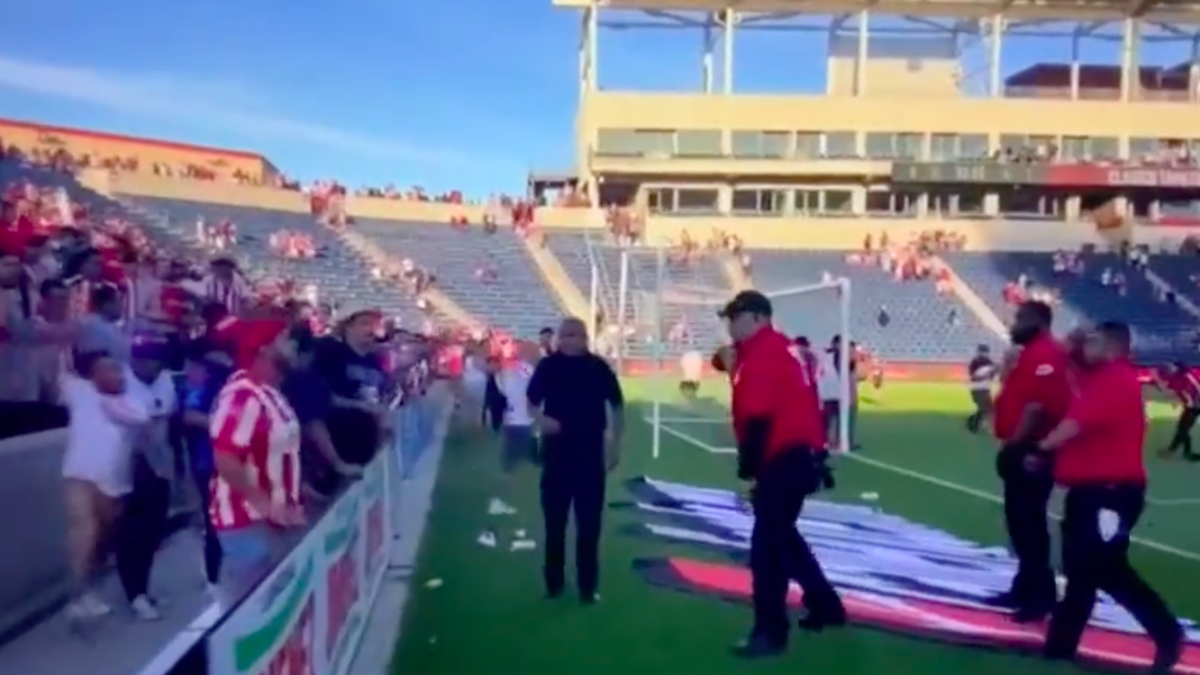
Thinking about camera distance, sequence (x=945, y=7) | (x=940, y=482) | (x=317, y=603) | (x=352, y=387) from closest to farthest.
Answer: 1. (x=317, y=603)
2. (x=352, y=387)
3. (x=940, y=482)
4. (x=945, y=7)

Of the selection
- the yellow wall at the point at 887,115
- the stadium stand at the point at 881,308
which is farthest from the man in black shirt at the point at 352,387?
the yellow wall at the point at 887,115

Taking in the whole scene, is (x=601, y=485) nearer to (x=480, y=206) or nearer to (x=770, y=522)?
(x=770, y=522)

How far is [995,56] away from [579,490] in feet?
187

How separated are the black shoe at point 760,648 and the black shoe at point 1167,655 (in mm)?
1899

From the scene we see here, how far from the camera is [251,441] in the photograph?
287 inches

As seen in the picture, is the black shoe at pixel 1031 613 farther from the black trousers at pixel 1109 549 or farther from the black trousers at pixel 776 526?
the black trousers at pixel 776 526

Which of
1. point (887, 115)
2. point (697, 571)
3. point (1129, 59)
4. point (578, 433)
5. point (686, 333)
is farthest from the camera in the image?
point (887, 115)

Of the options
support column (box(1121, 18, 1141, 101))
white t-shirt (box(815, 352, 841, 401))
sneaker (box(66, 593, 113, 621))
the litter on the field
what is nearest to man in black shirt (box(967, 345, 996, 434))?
white t-shirt (box(815, 352, 841, 401))

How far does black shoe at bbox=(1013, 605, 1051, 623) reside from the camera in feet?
32.7

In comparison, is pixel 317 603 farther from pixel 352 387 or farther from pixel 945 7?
pixel 945 7

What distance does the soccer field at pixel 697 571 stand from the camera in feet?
29.8

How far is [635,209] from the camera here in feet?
204

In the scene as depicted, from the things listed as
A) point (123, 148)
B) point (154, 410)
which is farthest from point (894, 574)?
point (123, 148)

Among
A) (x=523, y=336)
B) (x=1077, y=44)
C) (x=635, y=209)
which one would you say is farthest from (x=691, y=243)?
(x=1077, y=44)
